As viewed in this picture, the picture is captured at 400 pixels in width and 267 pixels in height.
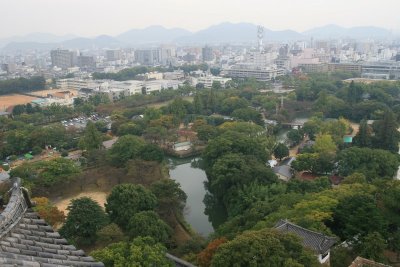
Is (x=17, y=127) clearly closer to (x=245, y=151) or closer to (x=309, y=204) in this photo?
(x=245, y=151)

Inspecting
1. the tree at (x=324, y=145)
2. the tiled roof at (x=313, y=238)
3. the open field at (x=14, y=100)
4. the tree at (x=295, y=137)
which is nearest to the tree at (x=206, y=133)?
the tree at (x=295, y=137)

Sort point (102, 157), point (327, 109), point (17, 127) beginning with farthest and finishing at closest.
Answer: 1. point (327, 109)
2. point (17, 127)
3. point (102, 157)

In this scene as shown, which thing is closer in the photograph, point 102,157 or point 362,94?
point 102,157

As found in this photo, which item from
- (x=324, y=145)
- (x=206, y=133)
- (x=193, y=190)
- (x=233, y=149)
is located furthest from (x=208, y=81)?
(x=193, y=190)

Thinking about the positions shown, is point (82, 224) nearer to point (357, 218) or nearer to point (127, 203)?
point (127, 203)

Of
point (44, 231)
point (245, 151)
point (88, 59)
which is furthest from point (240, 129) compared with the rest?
point (88, 59)

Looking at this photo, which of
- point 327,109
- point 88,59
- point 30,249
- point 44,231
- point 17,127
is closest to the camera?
point 30,249

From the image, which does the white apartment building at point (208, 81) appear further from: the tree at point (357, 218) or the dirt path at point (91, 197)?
the tree at point (357, 218)

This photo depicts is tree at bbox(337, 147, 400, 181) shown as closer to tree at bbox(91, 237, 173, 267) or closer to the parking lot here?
tree at bbox(91, 237, 173, 267)
